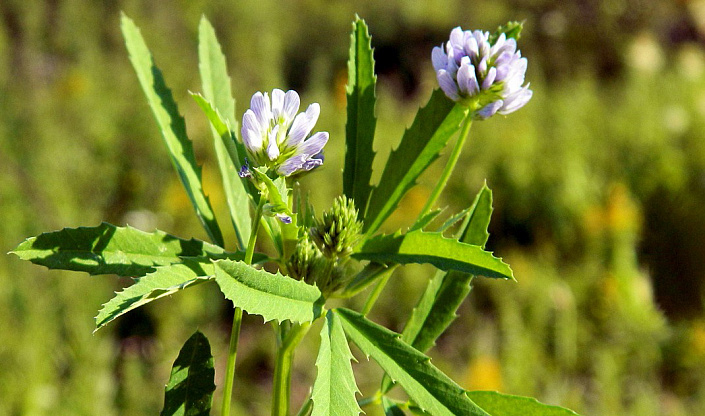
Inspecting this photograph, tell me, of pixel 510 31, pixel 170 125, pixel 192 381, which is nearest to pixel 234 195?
pixel 170 125

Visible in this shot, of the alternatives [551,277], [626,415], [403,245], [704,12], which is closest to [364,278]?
[403,245]

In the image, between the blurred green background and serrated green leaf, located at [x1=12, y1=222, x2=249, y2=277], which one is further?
the blurred green background

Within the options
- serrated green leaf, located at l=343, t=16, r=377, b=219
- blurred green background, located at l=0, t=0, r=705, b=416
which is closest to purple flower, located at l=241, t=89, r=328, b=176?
serrated green leaf, located at l=343, t=16, r=377, b=219

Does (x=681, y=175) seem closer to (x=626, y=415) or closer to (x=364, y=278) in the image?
(x=626, y=415)

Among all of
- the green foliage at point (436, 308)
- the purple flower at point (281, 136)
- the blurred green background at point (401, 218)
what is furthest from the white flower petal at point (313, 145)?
the blurred green background at point (401, 218)

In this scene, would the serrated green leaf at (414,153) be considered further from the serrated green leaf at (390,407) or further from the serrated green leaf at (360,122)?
the serrated green leaf at (390,407)

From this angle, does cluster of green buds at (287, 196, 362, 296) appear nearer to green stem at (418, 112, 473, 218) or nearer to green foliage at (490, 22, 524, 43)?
green stem at (418, 112, 473, 218)
